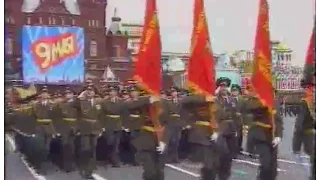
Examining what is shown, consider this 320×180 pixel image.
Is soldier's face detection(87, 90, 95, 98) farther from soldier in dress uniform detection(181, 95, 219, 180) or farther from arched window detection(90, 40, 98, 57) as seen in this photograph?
soldier in dress uniform detection(181, 95, 219, 180)

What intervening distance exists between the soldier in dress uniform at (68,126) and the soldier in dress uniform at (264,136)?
76 cm

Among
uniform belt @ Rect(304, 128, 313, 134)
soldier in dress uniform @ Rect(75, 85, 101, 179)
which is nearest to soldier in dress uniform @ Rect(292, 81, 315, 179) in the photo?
uniform belt @ Rect(304, 128, 313, 134)

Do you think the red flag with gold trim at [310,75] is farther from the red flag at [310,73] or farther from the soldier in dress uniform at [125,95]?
the soldier in dress uniform at [125,95]

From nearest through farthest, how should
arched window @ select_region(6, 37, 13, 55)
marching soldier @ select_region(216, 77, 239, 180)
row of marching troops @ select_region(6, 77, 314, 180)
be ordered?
arched window @ select_region(6, 37, 13, 55) < row of marching troops @ select_region(6, 77, 314, 180) < marching soldier @ select_region(216, 77, 239, 180)

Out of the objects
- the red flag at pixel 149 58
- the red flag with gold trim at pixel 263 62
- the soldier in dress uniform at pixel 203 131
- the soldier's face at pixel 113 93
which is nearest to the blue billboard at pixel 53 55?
the soldier's face at pixel 113 93

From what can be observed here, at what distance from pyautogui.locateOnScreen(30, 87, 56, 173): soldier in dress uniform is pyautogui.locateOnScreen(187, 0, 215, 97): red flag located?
62 cm

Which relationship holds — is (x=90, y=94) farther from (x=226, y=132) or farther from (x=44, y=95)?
(x=226, y=132)

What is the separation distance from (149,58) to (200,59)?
0.23 metres

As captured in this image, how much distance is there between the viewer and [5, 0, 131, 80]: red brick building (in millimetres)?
2594

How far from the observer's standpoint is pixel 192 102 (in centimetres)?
275

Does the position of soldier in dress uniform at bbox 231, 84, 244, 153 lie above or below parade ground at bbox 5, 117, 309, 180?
above

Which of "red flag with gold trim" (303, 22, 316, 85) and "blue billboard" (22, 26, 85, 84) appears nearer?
"blue billboard" (22, 26, 85, 84)

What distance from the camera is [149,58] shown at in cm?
272

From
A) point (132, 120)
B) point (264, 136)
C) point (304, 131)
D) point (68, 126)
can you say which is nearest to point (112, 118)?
point (132, 120)
